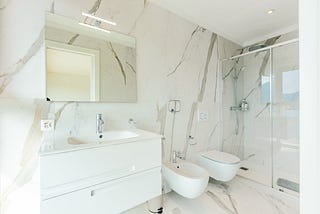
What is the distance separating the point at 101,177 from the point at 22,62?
3.39 feet

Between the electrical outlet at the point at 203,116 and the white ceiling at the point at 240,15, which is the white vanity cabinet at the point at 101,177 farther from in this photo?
the white ceiling at the point at 240,15

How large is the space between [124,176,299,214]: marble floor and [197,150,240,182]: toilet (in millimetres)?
232

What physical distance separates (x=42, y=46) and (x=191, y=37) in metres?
1.84

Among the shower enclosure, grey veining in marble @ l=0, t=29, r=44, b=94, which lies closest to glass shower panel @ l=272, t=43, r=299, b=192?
the shower enclosure

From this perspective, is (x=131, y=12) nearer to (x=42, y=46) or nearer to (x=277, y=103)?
(x=42, y=46)


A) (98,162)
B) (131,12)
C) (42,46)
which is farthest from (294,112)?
(42,46)

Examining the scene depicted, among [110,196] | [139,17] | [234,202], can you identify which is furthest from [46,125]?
[234,202]

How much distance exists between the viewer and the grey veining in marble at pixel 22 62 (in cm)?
134

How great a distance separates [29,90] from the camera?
56.5 inches

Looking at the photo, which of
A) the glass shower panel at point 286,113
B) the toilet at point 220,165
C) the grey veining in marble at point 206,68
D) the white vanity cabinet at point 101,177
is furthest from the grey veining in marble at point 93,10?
the glass shower panel at point 286,113

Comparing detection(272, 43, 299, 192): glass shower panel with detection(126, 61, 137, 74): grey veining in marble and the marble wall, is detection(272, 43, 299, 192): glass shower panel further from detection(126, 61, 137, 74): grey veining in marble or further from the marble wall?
detection(126, 61, 137, 74): grey veining in marble

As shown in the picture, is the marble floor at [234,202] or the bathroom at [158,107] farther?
the marble floor at [234,202]
